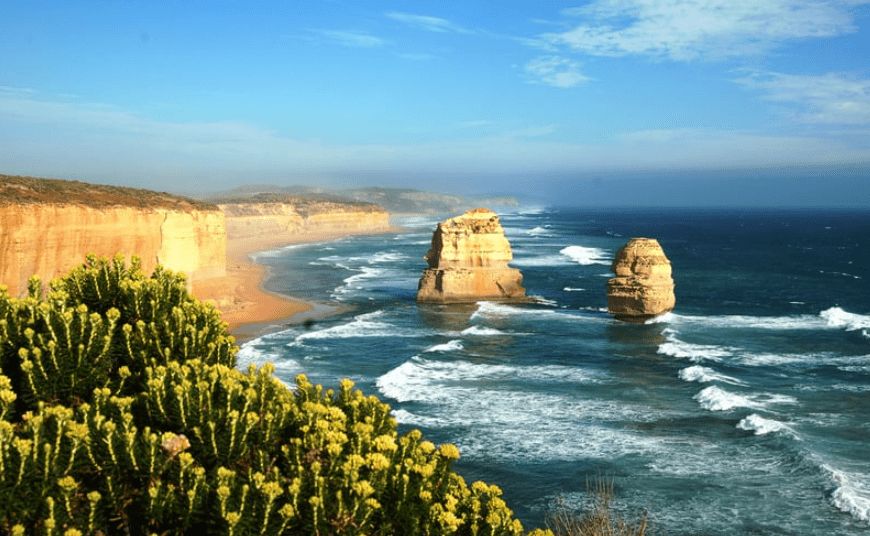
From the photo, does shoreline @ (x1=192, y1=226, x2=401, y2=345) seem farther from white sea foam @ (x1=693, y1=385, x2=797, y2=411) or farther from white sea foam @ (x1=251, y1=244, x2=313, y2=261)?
white sea foam @ (x1=251, y1=244, x2=313, y2=261)

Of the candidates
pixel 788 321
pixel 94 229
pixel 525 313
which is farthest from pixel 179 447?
pixel 788 321

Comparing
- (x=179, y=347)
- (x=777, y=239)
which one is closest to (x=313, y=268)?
(x=179, y=347)

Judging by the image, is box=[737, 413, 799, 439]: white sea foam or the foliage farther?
box=[737, 413, 799, 439]: white sea foam

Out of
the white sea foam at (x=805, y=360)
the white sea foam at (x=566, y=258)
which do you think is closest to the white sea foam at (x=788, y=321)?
the white sea foam at (x=805, y=360)

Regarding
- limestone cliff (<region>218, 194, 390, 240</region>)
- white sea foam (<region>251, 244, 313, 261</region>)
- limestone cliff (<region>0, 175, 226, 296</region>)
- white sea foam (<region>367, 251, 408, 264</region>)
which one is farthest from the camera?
limestone cliff (<region>218, 194, 390, 240</region>)

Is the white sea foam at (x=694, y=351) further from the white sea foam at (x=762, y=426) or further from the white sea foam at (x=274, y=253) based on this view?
the white sea foam at (x=274, y=253)

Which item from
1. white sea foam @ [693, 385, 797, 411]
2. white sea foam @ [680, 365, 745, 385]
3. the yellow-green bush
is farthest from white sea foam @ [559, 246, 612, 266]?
the yellow-green bush
